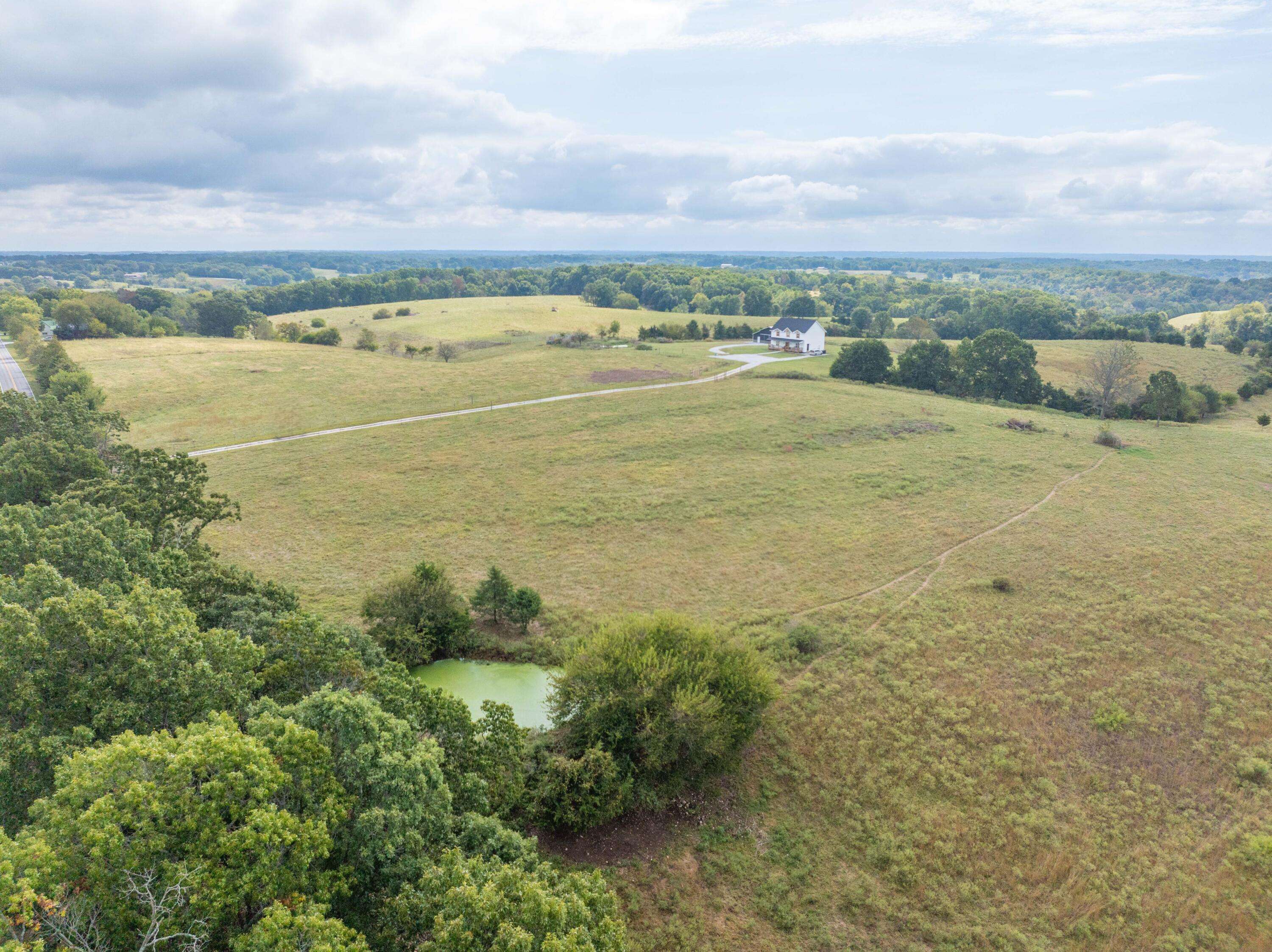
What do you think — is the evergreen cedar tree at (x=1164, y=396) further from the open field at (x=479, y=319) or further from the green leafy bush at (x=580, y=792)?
the open field at (x=479, y=319)

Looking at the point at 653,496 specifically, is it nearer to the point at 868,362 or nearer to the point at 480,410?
the point at 480,410

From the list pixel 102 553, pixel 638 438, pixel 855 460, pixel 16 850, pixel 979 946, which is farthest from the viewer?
pixel 638 438

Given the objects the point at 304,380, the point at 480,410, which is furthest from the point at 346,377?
the point at 480,410

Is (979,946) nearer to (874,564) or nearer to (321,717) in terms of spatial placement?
(321,717)

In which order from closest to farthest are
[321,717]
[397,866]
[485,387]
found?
[397,866], [321,717], [485,387]

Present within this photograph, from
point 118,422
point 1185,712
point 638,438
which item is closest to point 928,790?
point 1185,712

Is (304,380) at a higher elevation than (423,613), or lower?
higher
